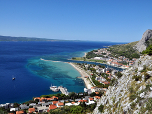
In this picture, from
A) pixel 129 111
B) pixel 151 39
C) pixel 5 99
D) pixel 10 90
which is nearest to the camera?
pixel 129 111

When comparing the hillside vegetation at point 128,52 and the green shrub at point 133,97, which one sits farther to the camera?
the hillside vegetation at point 128,52

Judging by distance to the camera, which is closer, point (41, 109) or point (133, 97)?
point (133, 97)

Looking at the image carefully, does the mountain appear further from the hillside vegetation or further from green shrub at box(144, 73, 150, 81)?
the hillside vegetation

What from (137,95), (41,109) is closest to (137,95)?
(137,95)

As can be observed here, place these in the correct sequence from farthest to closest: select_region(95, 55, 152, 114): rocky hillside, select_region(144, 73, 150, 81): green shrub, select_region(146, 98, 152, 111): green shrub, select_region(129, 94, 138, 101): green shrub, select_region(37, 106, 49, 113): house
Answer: select_region(37, 106, 49, 113): house → select_region(144, 73, 150, 81): green shrub → select_region(129, 94, 138, 101): green shrub → select_region(95, 55, 152, 114): rocky hillside → select_region(146, 98, 152, 111): green shrub

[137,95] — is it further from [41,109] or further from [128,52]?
[128,52]

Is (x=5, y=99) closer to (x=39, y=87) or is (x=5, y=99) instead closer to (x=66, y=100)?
(x=39, y=87)

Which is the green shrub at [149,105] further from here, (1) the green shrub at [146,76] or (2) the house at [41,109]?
(2) the house at [41,109]

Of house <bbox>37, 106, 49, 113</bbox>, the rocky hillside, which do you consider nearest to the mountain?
the rocky hillside

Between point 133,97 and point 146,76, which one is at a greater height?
point 146,76

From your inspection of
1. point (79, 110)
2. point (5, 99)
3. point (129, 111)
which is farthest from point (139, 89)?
point (5, 99)

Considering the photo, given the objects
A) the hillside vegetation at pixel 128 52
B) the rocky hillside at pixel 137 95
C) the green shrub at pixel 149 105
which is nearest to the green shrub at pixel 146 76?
the rocky hillside at pixel 137 95
